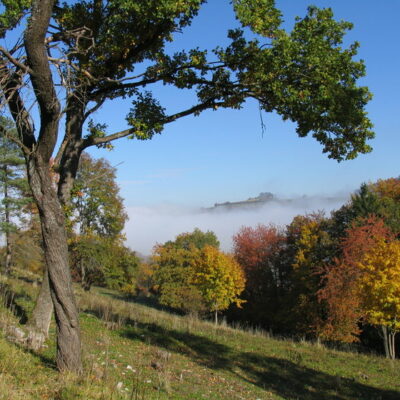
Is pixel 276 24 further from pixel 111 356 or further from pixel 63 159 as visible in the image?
pixel 111 356

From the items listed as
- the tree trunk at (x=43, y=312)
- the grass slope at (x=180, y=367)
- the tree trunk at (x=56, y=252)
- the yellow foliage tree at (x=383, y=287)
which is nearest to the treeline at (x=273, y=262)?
the yellow foliage tree at (x=383, y=287)

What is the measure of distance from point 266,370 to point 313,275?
82.8 feet

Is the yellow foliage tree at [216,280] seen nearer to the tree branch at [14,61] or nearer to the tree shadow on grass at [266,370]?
the tree shadow on grass at [266,370]

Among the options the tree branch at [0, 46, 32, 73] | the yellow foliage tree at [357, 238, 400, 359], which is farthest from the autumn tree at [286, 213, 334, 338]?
the tree branch at [0, 46, 32, 73]

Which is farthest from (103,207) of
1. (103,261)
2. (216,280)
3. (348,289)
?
(348,289)

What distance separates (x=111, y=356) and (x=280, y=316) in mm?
33444

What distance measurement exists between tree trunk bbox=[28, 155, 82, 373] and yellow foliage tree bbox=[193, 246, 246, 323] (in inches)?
1354

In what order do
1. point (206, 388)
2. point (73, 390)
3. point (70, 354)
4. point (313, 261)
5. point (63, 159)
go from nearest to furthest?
point (73, 390) → point (70, 354) → point (206, 388) → point (63, 159) → point (313, 261)

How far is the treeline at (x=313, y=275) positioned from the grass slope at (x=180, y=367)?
7.86 m

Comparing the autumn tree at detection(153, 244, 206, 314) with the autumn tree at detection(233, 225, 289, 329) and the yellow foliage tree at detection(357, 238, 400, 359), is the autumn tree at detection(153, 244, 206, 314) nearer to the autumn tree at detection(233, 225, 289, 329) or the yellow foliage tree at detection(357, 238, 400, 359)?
the autumn tree at detection(233, 225, 289, 329)

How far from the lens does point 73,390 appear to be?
4953 millimetres

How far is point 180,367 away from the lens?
10156 millimetres

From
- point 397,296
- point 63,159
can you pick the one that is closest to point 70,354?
point 63,159

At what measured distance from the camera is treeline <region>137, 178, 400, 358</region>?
23625mm
